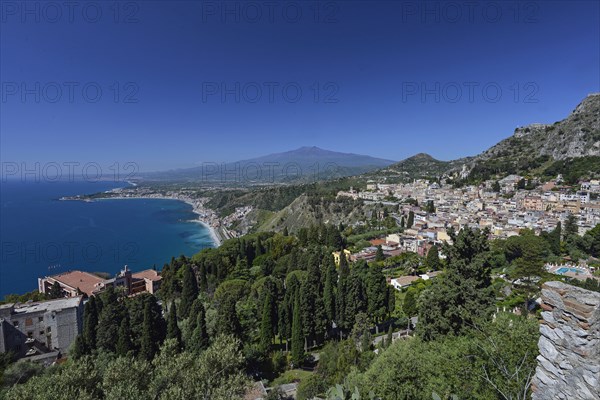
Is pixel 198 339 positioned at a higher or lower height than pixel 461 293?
lower

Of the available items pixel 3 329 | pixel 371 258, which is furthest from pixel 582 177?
pixel 3 329

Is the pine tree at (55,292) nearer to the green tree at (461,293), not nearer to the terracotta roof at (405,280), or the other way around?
the terracotta roof at (405,280)

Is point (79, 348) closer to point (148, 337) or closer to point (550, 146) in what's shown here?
point (148, 337)

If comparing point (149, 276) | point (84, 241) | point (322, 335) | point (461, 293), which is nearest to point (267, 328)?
point (322, 335)

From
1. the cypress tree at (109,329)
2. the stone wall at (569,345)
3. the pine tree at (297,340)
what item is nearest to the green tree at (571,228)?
the pine tree at (297,340)

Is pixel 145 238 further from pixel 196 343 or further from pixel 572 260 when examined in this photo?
pixel 572 260

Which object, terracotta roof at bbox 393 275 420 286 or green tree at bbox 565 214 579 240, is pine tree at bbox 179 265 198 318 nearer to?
terracotta roof at bbox 393 275 420 286
